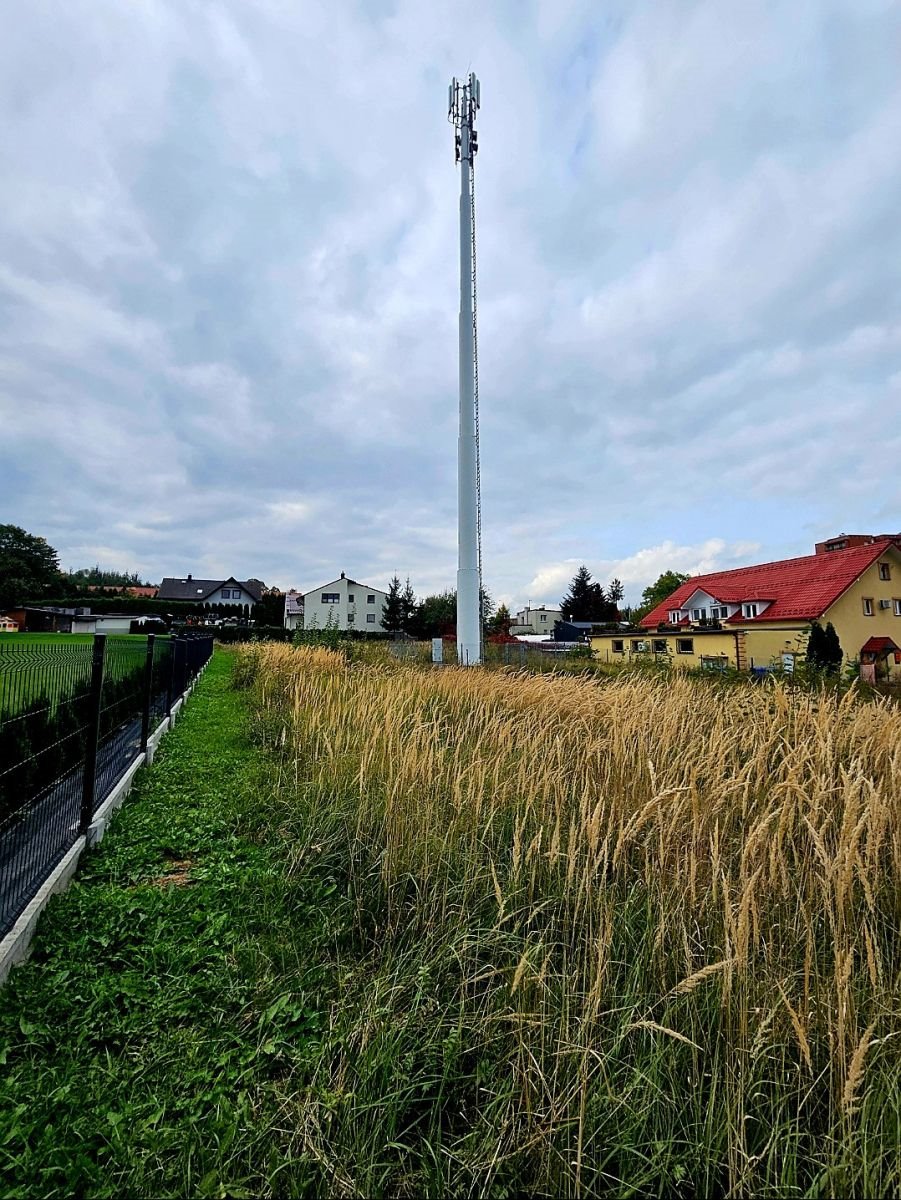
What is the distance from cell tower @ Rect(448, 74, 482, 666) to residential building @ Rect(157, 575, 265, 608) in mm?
54833

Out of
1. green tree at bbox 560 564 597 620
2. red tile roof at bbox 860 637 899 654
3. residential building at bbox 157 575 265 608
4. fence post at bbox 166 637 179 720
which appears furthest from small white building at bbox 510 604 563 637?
fence post at bbox 166 637 179 720

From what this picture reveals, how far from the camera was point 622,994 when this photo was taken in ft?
5.14

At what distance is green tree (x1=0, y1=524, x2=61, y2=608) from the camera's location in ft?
161

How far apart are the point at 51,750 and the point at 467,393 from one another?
12.4 meters

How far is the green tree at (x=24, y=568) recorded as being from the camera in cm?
4915

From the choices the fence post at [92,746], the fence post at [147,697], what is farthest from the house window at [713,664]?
the fence post at [92,746]

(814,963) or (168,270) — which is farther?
(168,270)

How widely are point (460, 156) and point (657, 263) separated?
8.03m

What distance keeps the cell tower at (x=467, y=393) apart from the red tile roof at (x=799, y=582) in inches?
641

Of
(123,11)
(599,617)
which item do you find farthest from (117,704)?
(599,617)

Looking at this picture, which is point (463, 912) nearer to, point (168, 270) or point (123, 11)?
point (123, 11)

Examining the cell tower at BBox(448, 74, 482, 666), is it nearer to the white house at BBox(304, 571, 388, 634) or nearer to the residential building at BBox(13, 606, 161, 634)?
the residential building at BBox(13, 606, 161, 634)

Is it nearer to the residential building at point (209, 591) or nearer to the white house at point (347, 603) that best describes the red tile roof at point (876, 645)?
the white house at point (347, 603)

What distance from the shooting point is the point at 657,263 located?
378 inches
